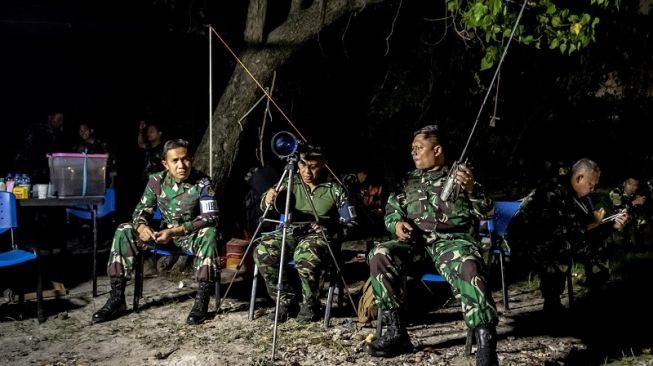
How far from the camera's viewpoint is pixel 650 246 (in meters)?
Answer: 8.18

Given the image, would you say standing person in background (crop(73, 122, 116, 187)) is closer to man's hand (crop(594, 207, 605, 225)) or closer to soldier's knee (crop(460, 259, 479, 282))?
soldier's knee (crop(460, 259, 479, 282))

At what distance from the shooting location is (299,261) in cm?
534

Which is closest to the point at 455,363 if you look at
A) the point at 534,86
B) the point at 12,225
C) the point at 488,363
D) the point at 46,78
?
the point at 488,363

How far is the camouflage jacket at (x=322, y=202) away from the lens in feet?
18.8

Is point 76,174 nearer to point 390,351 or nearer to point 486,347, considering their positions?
point 390,351

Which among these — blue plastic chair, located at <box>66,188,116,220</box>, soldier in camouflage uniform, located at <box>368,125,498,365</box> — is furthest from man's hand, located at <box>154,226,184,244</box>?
blue plastic chair, located at <box>66,188,116,220</box>

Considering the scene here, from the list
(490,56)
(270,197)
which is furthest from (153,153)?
(490,56)

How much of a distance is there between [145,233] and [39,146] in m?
5.16

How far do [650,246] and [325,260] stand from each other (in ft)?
16.5

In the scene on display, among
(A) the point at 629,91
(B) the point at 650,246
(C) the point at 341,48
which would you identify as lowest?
(B) the point at 650,246

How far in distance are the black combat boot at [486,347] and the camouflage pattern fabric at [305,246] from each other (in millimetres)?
1644

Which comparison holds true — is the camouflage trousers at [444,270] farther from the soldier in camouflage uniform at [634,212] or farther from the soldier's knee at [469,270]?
the soldier in camouflage uniform at [634,212]

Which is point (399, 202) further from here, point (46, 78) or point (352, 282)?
point (46, 78)

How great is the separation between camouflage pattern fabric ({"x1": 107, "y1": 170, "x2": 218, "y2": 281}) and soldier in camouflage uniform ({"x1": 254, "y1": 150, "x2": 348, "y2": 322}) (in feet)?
1.51
